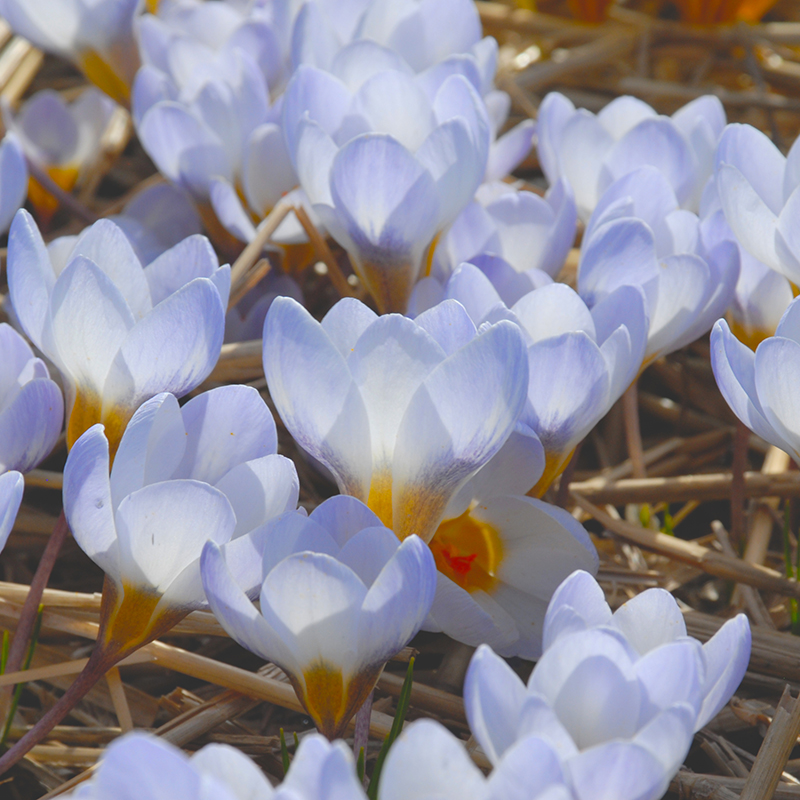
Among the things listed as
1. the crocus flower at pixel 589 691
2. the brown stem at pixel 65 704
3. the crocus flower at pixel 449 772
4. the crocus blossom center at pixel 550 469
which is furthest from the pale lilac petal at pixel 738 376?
the brown stem at pixel 65 704

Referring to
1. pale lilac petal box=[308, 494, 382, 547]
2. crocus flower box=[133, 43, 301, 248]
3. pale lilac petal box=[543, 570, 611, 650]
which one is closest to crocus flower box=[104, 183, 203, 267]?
crocus flower box=[133, 43, 301, 248]

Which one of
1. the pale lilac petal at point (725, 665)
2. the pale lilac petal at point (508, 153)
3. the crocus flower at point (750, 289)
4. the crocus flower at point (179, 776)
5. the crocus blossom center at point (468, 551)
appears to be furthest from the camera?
the pale lilac petal at point (508, 153)

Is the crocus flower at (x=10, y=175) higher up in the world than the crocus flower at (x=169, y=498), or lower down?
higher up

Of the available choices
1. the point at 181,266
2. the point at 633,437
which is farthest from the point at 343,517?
the point at 633,437

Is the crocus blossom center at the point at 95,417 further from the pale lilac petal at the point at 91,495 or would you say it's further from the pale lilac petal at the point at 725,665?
the pale lilac petal at the point at 725,665

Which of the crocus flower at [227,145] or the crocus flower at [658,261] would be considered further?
the crocus flower at [227,145]

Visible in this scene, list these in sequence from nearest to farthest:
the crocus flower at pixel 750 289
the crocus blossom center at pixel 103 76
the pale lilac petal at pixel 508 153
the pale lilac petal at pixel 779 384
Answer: the pale lilac petal at pixel 779 384, the crocus flower at pixel 750 289, the pale lilac petal at pixel 508 153, the crocus blossom center at pixel 103 76

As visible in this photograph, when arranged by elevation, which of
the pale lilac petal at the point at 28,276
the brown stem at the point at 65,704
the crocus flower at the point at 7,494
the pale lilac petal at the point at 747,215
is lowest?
the brown stem at the point at 65,704

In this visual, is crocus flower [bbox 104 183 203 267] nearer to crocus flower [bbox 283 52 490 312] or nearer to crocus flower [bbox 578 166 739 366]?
crocus flower [bbox 283 52 490 312]

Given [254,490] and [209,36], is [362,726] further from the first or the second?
[209,36]
